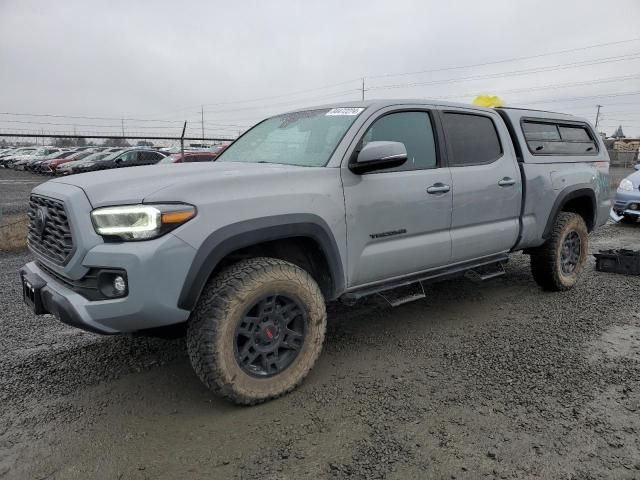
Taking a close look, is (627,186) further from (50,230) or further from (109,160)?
(109,160)

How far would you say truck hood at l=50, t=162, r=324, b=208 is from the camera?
2547 millimetres

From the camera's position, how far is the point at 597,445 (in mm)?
2500

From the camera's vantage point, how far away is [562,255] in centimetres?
514

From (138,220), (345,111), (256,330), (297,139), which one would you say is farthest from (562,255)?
(138,220)

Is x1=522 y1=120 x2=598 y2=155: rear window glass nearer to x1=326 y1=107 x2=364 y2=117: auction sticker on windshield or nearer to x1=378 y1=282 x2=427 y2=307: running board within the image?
x1=378 y1=282 x2=427 y2=307: running board

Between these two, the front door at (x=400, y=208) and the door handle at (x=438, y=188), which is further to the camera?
the door handle at (x=438, y=188)

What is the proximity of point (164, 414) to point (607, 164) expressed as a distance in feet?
17.7

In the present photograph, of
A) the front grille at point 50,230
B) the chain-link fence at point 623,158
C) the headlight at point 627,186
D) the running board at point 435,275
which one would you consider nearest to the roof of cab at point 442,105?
the running board at point 435,275

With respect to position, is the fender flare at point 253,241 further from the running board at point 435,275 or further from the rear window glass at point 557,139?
the rear window glass at point 557,139

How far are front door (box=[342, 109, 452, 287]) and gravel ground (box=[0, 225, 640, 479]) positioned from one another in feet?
2.36

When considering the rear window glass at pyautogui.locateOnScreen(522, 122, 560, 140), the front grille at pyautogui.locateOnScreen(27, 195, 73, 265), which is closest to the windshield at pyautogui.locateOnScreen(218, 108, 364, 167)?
the front grille at pyautogui.locateOnScreen(27, 195, 73, 265)

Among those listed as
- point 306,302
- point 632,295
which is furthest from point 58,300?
point 632,295

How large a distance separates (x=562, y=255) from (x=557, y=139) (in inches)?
48.2

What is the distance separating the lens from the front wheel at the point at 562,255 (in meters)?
4.95
